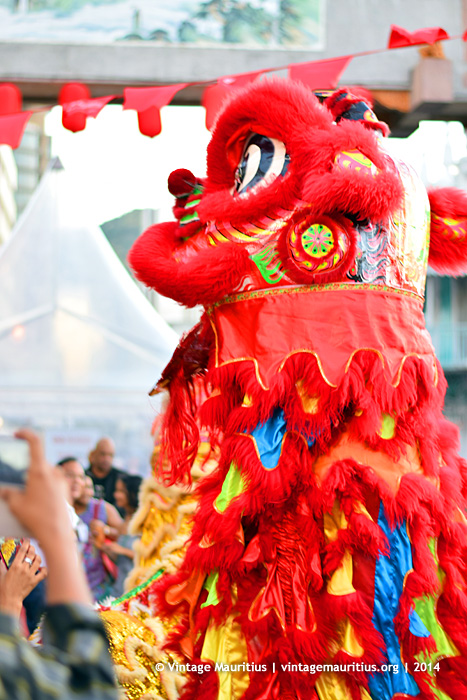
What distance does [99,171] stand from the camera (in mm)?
5156

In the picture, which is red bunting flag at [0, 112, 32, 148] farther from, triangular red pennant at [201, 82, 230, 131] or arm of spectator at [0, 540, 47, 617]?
arm of spectator at [0, 540, 47, 617]

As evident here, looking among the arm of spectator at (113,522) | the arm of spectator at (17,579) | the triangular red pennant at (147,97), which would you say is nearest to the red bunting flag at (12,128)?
the triangular red pennant at (147,97)

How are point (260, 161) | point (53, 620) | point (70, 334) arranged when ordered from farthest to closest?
point (70, 334) < point (260, 161) < point (53, 620)

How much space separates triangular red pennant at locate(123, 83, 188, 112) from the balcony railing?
25.6ft

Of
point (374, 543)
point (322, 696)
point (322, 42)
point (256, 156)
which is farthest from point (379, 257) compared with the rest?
point (322, 42)

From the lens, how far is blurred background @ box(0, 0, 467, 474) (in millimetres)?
3561

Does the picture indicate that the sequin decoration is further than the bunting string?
No

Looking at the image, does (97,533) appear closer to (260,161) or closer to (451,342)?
(260,161)

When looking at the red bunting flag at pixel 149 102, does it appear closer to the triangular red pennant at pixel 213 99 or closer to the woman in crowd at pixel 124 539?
the triangular red pennant at pixel 213 99

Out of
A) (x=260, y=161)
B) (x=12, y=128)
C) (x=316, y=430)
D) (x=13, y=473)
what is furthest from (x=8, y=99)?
(x=13, y=473)

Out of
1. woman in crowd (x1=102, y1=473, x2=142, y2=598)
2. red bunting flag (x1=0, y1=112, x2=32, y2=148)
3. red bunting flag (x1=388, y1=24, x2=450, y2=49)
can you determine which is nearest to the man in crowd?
woman in crowd (x1=102, y1=473, x2=142, y2=598)

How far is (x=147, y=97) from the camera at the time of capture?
3.21m

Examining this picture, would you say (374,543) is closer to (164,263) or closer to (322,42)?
(164,263)

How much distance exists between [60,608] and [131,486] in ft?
9.69
